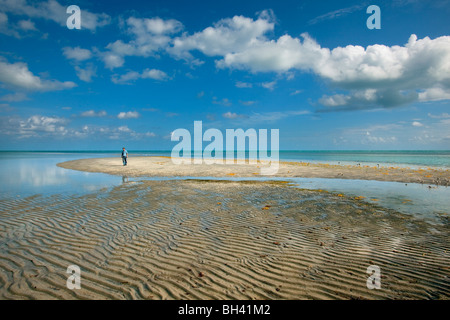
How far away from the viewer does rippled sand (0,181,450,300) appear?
4.45 metres

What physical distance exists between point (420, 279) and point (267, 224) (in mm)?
4468

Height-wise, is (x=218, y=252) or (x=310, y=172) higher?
(x=310, y=172)

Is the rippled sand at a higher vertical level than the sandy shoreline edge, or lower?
lower

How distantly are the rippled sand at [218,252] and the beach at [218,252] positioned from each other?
0.08ft

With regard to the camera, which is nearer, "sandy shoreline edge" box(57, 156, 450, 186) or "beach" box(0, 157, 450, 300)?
"beach" box(0, 157, 450, 300)

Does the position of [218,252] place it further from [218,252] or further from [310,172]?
[310,172]

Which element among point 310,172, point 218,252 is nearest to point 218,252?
point 218,252

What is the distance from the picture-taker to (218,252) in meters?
6.16

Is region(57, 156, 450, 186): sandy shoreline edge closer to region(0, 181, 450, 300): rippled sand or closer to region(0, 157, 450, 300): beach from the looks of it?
region(0, 157, 450, 300): beach

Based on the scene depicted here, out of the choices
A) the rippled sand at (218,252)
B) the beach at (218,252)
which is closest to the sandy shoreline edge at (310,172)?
the beach at (218,252)

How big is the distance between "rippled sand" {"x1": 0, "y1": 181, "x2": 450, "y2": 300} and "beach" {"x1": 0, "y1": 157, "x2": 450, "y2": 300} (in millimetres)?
25

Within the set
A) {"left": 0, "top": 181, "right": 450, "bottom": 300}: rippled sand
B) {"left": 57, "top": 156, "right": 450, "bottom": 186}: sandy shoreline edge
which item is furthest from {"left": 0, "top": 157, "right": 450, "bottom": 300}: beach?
{"left": 57, "top": 156, "right": 450, "bottom": 186}: sandy shoreline edge

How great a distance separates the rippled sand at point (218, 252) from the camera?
4453mm
